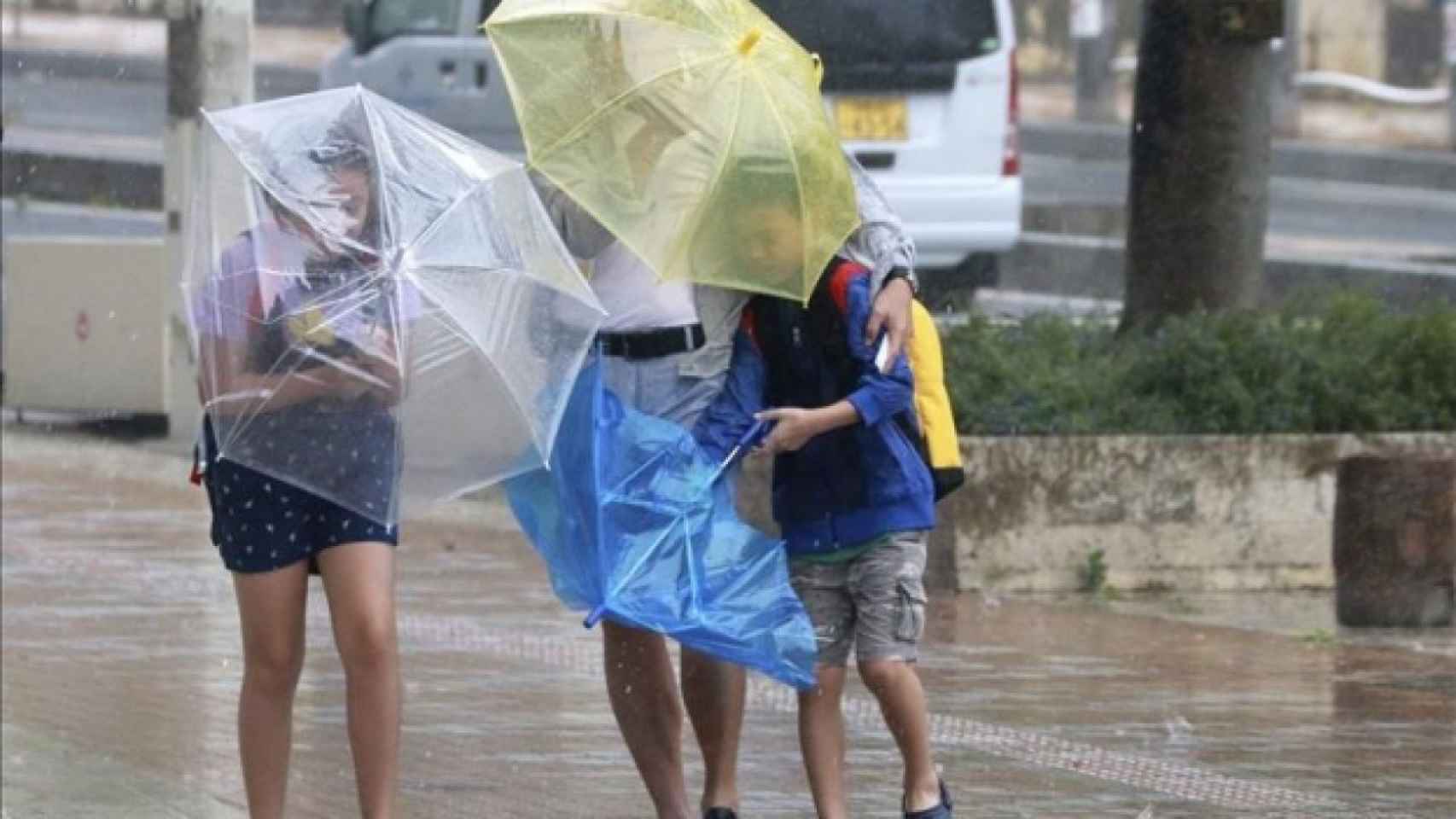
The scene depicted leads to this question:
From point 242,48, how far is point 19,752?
631 centimetres

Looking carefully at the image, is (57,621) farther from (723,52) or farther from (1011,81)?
(1011,81)

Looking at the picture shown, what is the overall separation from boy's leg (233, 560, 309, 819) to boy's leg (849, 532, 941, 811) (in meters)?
1.17

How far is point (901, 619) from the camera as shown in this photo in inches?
257

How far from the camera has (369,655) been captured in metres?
6.23

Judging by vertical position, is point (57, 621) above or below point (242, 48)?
below

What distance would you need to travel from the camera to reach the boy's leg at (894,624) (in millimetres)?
6516

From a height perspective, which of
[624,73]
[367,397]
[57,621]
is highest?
[624,73]

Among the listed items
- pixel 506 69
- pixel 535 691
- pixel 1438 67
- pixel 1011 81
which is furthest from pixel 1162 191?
pixel 1438 67

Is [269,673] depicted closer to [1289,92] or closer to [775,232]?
[775,232]

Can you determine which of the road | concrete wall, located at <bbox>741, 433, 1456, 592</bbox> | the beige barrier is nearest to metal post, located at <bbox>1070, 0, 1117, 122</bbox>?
the road

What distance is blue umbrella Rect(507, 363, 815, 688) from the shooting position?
6.28 metres

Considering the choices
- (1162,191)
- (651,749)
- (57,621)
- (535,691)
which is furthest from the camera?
(1162,191)

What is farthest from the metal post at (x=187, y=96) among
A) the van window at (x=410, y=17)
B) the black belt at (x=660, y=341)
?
the black belt at (x=660, y=341)

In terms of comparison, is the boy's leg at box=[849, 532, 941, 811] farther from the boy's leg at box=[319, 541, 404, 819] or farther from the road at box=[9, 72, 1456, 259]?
the road at box=[9, 72, 1456, 259]
